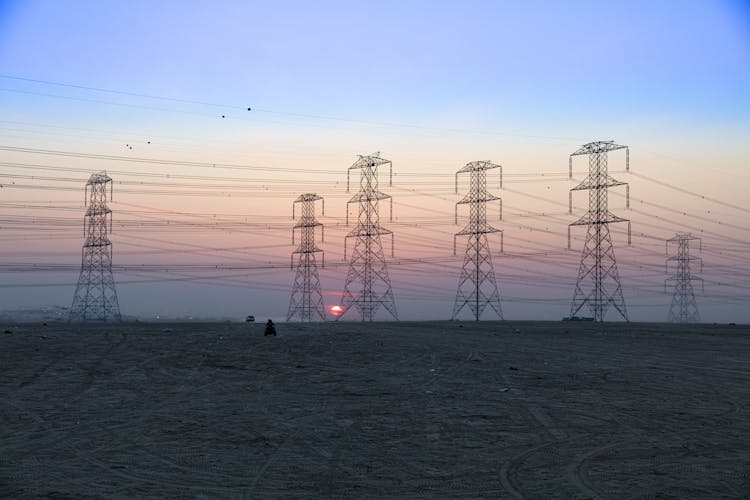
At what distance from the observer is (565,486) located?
37.2 feet

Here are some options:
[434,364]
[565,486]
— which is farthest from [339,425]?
[434,364]

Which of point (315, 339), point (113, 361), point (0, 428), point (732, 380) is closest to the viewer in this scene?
point (0, 428)

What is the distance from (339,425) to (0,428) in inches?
266

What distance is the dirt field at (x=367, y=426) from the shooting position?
454 inches

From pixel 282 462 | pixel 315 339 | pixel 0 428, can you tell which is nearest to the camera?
pixel 282 462

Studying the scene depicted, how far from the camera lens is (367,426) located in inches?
A: 639

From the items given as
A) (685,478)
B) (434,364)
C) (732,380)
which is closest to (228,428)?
(685,478)

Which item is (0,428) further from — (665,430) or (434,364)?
(434,364)

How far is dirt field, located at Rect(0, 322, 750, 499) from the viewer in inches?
454

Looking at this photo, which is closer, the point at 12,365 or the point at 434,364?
the point at 12,365

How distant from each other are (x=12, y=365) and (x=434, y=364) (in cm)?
1470

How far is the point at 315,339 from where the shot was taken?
1593 inches

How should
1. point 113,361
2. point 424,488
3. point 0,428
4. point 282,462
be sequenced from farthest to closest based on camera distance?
1. point 113,361
2. point 0,428
3. point 282,462
4. point 424,488

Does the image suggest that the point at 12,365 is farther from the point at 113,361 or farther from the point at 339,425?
the point at 339,425
